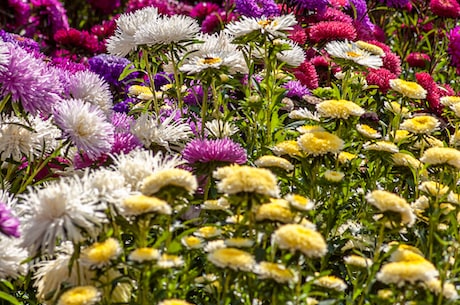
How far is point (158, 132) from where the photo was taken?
2.78 metres

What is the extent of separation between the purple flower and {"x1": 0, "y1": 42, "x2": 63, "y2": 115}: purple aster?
2.11 ft

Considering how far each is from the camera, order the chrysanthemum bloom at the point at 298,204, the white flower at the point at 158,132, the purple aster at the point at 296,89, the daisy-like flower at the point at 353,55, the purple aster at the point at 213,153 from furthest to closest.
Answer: the purple aster at the point at 296,89
the daisy-like flower at the point at 353,55
the white flower at the point at 158,132
the purple aster at the point at 213,153
the chrysanthemum bloom at the point at 298,204

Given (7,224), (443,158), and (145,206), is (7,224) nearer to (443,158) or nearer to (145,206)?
(145,206)

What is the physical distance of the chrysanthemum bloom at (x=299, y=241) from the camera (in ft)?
5.95

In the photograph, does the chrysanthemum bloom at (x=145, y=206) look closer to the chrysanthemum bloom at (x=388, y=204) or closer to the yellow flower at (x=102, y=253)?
the yellow flower at (x=102, y=253)

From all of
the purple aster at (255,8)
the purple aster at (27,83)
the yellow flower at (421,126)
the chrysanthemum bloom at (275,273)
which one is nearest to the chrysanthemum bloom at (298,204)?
the chrysanthemum bloom at (275,273)

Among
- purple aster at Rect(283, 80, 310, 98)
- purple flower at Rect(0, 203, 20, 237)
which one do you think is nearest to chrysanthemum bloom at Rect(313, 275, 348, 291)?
purple flower at Rect(0, 203, 20, 237)

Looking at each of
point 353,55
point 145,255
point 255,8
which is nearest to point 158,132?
point 353,55

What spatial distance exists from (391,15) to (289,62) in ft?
9.73

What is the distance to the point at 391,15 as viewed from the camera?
19.0ft

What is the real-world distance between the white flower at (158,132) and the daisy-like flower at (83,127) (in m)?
0.29

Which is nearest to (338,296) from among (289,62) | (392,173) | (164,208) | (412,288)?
(412,288)

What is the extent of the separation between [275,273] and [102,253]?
0.41 m

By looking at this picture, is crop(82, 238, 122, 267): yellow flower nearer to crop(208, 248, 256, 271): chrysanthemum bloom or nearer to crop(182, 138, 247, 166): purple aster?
crop(208, 248, 256, 271): chrysanthemum bloom
